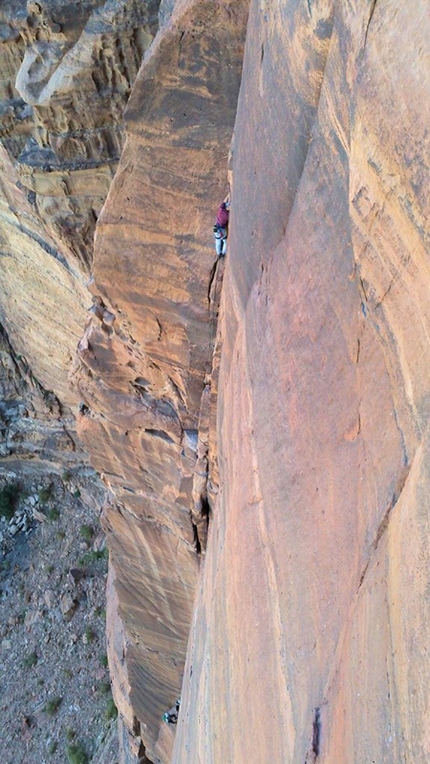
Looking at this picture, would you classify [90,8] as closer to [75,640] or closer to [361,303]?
[361,303]

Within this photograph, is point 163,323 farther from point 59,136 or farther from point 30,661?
point 30,661

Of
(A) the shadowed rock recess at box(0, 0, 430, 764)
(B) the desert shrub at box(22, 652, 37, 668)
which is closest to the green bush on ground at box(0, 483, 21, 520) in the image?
(B) the desert shrub at box(22, 652, 37, 668)

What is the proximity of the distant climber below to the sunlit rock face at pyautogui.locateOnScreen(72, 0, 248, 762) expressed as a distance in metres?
0.27

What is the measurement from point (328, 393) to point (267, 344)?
89 centimetres

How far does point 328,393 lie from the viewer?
136 inches

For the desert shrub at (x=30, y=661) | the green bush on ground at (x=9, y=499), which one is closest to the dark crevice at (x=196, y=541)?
the desert shrub at (x=30, y=661)

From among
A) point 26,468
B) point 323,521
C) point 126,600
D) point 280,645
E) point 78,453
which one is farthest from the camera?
point 26,468

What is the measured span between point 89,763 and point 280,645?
12.3 m

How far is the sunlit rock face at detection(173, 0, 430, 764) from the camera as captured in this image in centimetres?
248

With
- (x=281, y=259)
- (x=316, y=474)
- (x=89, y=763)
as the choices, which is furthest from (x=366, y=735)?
(x=89, y=763)

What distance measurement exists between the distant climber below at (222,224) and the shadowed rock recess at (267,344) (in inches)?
10.4

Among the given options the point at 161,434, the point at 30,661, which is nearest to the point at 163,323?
the point at 161,434

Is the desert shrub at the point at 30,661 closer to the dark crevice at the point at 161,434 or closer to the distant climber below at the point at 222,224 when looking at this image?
the dark crevice at the point at 161,434

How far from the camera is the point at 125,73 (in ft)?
29.7
